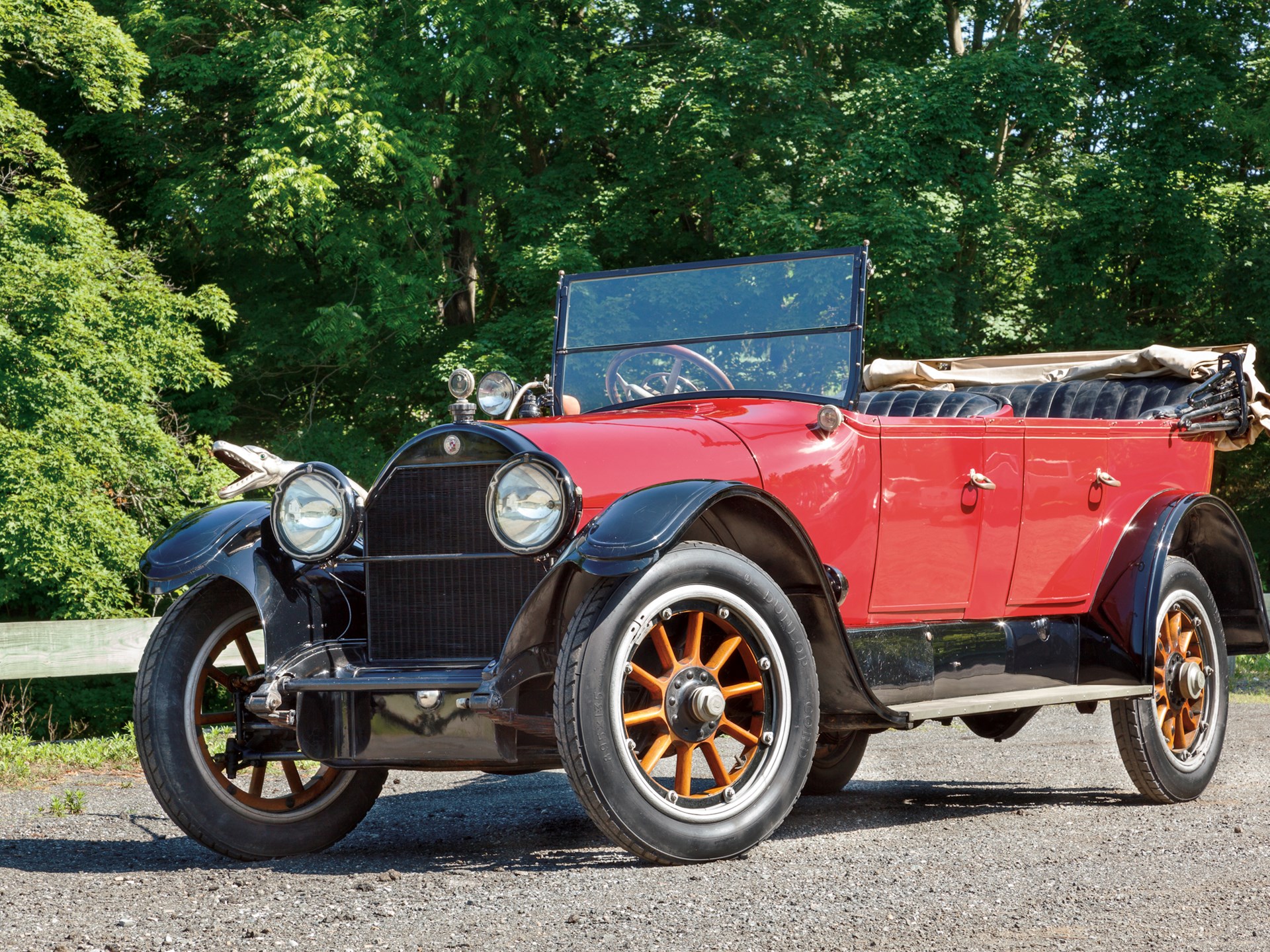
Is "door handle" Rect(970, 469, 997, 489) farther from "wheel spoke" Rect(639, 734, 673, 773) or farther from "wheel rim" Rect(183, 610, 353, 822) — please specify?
"wheel rim" Rect(183, 610, 353, 822)

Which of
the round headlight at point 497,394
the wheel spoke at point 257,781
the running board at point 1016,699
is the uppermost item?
the round headlight at point 497,394

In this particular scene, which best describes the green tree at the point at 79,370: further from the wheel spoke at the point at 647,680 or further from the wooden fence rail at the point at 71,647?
the wheel spoke at the point at 647,680

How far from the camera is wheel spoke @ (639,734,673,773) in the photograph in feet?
13.3

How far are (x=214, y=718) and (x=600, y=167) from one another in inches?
781

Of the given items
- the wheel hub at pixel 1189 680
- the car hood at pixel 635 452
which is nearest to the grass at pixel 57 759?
the car hood at pixel 635 452

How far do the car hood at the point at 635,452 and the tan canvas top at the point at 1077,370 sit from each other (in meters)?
3.17

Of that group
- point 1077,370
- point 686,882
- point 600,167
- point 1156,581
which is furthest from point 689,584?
point 600,167

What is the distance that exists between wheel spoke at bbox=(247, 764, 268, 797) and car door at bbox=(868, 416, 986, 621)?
224cm

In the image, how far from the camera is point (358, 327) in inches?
809

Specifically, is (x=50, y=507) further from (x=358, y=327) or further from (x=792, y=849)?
(x=792, y=849)

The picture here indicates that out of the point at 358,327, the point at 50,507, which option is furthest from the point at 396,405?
the point at 50,507

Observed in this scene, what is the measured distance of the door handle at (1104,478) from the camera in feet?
19.9

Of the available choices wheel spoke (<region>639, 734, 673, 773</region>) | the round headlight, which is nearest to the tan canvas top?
the round headlight

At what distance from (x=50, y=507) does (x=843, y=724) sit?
1321 cm
